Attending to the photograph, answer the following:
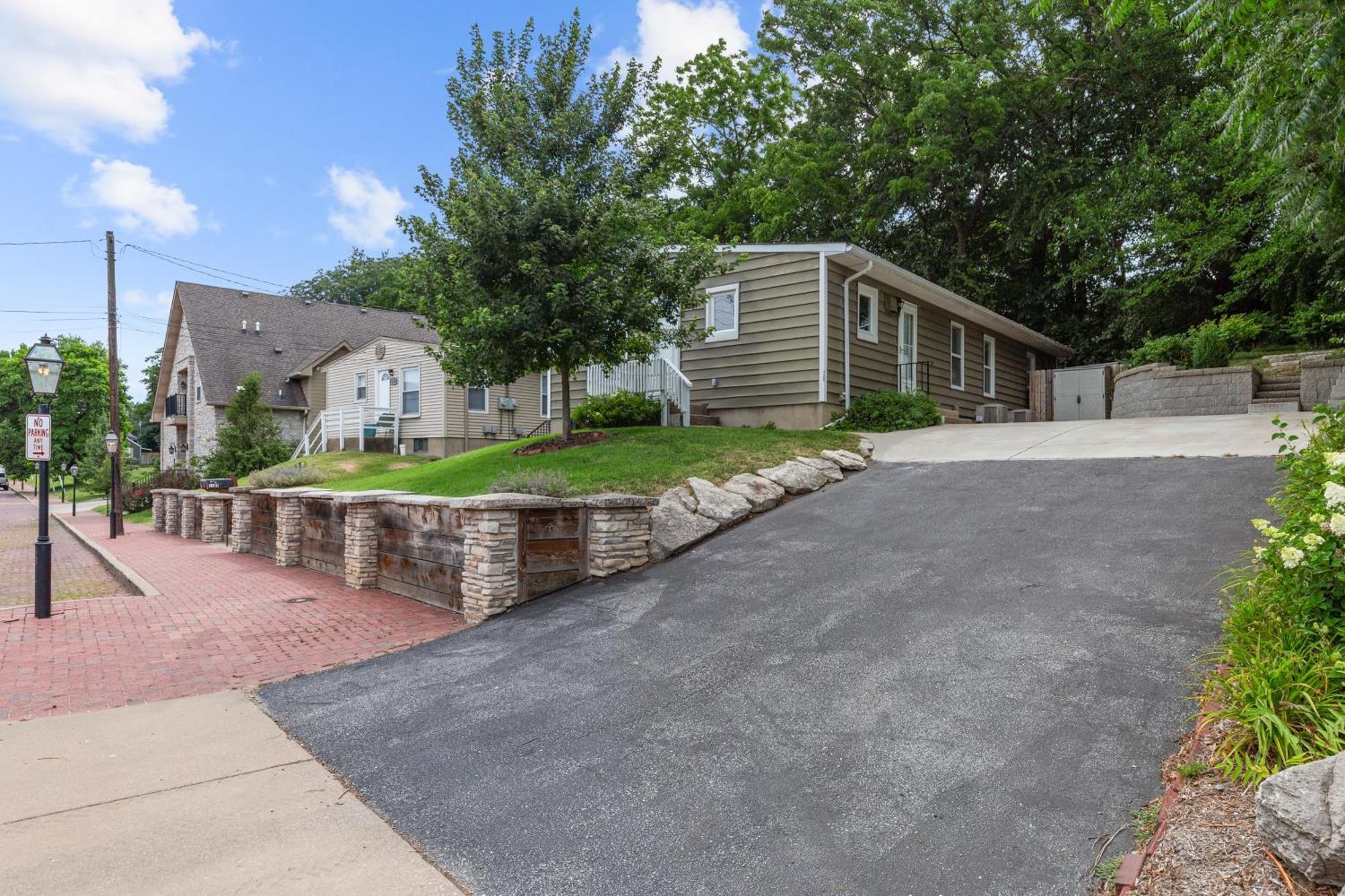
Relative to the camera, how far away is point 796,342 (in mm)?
13383

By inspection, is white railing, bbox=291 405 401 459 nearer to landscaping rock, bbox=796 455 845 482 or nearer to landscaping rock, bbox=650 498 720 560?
landscaping rock, bbox=796 455 845 482

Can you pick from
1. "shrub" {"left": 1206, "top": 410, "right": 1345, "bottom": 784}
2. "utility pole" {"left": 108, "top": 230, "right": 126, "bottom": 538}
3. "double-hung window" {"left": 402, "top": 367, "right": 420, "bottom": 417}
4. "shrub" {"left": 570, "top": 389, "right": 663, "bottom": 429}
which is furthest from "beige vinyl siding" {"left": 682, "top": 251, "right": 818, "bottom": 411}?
"utility pole" {"left": 108, "top": 230, "right": 126, "bottom": 538}

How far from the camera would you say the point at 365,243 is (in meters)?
57.9

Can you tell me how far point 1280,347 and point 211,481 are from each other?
2404cm

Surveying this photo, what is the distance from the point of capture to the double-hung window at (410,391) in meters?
22.6

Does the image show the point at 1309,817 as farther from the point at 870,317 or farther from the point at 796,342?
the point at 870,317

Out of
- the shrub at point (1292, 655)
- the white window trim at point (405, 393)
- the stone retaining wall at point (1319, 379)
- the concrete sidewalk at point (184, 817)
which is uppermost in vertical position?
the white window trim at point (405, 393)

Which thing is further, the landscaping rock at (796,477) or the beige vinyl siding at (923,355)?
the beige vinyl siding at (923,355)

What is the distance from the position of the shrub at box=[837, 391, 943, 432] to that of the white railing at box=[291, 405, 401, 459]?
15270 millimetres

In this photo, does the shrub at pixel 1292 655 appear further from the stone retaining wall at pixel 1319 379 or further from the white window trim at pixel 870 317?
the stone retaining wall at pixel 1319 379

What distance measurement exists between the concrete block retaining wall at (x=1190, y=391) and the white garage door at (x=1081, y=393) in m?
3.73

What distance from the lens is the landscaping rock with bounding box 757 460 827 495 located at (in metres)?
9.09

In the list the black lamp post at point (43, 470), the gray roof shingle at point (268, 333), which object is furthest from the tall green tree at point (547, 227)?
the gray roof shingle at point (268, 333)

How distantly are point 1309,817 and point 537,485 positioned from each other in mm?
6203
